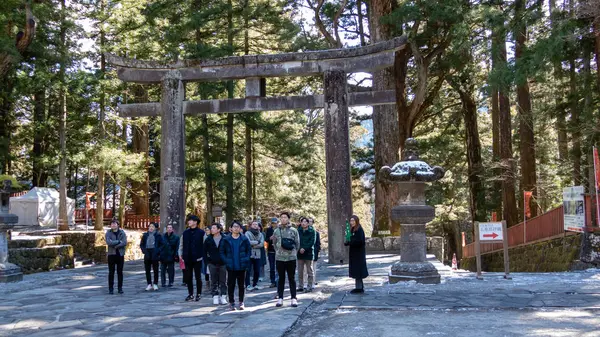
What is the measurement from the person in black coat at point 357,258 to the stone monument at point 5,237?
8928 mm

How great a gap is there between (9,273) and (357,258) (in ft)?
29.9

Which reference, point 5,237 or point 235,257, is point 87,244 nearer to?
point 5,237

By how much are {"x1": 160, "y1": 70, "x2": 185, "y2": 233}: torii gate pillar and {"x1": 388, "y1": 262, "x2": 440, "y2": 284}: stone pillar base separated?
6669mm

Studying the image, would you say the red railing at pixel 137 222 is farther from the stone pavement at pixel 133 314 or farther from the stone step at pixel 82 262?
the stone pavement at pixel 133 314

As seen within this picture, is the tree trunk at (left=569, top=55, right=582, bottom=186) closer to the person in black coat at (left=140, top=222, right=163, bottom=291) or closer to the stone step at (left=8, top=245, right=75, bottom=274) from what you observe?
the person in black coat at (left=140, top=222, right=163, bottom=291)

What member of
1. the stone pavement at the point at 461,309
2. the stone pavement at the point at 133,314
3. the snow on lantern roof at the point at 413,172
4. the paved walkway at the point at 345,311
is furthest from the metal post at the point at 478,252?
the stone pavement at the point at 133,314

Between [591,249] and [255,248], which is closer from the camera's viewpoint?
[255,248]

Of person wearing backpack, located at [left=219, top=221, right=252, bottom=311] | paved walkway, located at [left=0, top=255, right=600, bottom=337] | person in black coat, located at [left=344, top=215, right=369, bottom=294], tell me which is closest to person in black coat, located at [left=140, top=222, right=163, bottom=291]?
paved walkway, located at [left=0, top=255, right=600, bottom=337]

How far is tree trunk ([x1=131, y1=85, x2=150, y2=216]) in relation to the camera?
100ft

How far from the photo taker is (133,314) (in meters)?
8.20

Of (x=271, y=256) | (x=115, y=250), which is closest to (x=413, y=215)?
(x=271, y=256)

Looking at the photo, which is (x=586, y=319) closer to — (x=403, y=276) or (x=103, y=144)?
(x=403, y=276)

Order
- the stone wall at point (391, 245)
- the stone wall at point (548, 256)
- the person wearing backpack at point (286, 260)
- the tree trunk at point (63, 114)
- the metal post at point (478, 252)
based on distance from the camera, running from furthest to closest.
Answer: the tree trunk at point (63, 114) < the stone wall at point (391, 245) < the stone wall at point (548, 256) < the metal post at point (478, 252) < the person wearing backpack at point (286, 260)

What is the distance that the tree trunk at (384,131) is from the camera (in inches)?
767
